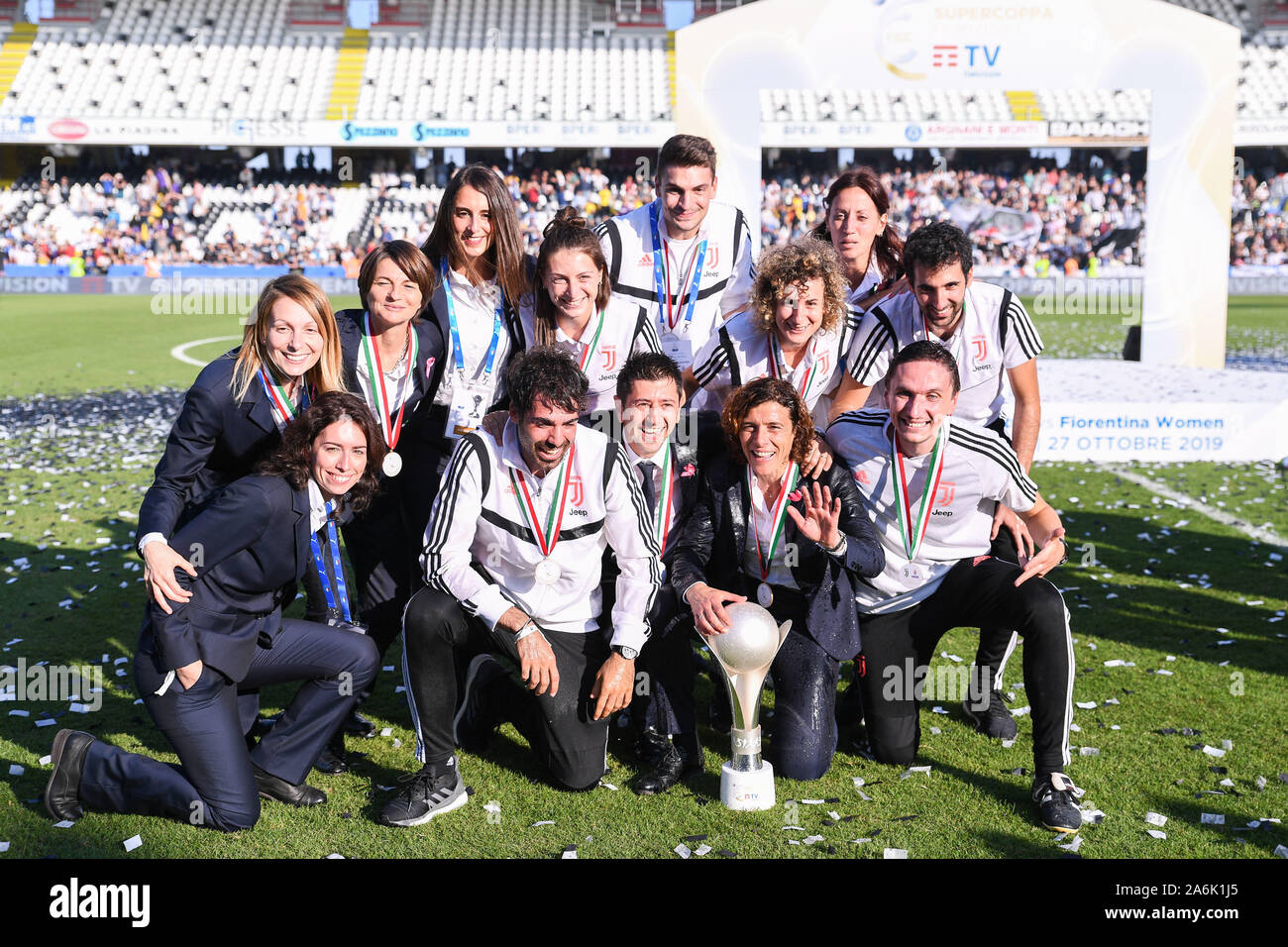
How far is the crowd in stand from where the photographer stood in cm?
2962

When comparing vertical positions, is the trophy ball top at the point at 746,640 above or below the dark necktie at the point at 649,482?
below

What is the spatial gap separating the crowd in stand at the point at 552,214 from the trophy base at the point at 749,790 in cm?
2661

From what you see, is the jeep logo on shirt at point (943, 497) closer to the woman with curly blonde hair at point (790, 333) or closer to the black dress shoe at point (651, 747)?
the woman with curly blonde hair at point (790, 333)

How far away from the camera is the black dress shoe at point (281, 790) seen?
3799 mm

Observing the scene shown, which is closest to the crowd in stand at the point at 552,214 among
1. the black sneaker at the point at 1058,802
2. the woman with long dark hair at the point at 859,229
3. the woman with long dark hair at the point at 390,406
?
the woman with long dark hair at the point at 859,229

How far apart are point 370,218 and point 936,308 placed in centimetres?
2990

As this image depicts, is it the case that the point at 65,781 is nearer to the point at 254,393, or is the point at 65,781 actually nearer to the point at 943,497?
the point at 254,393

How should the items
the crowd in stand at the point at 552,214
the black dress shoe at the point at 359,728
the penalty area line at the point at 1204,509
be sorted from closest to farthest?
1. the black dress shoe at the point at 359,728
2. the penalty area line at the point at 1204,509
3. the crowd in stand at the point at 552,214

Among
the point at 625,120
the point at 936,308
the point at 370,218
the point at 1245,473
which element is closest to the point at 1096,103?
the point at 625,120

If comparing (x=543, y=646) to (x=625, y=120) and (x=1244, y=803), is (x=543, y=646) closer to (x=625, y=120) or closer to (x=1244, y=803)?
(x=1244, y=803)

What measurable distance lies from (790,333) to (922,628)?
1.21 metres

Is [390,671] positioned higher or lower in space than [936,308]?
lower

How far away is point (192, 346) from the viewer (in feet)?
58.1

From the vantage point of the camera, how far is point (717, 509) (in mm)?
4188
